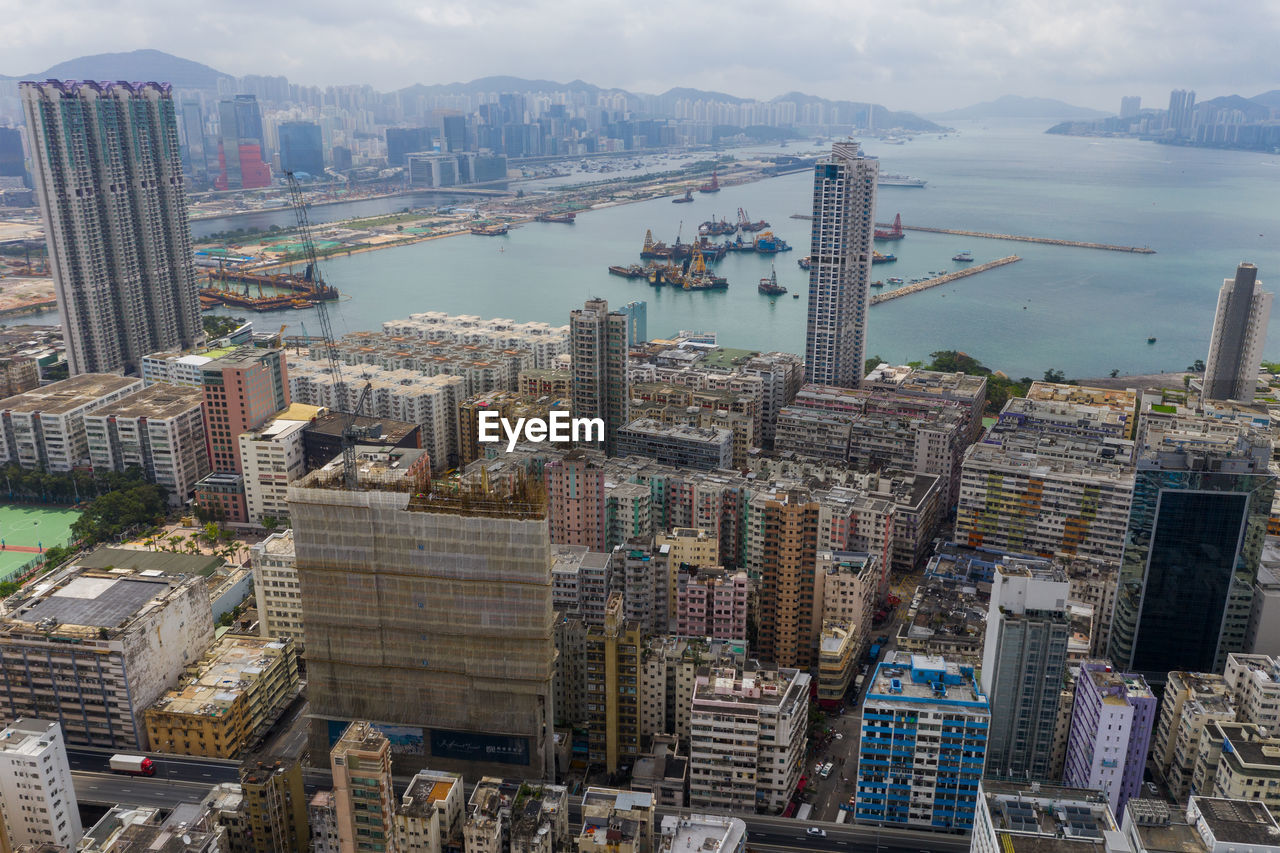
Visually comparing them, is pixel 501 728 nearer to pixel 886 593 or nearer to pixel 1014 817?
pixel 1014 817

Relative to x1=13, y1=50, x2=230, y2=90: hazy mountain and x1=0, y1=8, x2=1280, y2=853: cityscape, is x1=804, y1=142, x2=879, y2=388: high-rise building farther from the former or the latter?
x1=13, y1=50, x2=230, y2=90: hazy mountain

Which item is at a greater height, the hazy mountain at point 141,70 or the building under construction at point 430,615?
the hazy mountain at point 141,70

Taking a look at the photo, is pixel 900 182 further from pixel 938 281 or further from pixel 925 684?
pixel 925 684

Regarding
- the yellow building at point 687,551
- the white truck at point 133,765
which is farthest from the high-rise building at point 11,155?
the yellow building at point 687,551

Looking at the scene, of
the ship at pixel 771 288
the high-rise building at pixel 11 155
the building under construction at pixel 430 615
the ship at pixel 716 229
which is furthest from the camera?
the high-rise building at pixel 11 155

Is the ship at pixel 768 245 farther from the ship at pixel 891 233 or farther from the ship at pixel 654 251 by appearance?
the ship at pixel 891 233

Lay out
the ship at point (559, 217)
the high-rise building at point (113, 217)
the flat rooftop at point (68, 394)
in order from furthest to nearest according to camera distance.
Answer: the ship at point (559, 217) < the high-rise building at point (113, 217) < the flat rooftop at point (68, 394)

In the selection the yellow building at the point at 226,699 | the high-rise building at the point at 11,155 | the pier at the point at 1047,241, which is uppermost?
the high-rise building at the point at 11,155
